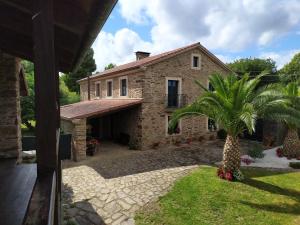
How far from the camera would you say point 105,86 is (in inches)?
989

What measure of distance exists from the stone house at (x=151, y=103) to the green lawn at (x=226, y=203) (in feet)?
23.5

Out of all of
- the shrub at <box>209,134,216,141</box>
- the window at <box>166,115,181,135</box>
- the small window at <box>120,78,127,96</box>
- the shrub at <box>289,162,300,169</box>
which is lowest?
the shrub at <box>289,162,300,169</box>

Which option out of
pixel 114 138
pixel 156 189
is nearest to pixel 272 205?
pixel 156 189

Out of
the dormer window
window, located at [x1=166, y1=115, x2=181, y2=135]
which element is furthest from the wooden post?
the dormer window

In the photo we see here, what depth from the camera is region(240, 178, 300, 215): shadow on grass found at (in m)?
9.77

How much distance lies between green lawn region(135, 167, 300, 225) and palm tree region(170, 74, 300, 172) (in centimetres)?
138

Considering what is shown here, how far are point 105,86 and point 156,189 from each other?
614 inches

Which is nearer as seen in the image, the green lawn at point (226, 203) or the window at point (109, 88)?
the green lawn at point (226, 203)

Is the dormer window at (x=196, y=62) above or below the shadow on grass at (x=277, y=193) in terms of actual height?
above

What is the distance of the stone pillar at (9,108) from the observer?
21.9 feet

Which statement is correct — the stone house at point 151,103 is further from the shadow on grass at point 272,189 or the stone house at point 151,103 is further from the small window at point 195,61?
the shadow on grass at point 272,189

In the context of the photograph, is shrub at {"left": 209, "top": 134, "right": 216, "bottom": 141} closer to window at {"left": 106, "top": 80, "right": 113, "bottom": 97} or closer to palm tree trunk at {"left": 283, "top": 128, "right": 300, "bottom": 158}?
palm tree trunk at {"left": 283, "top": 128, "right": 300, "bottom": 158}

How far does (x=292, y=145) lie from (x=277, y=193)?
7091 mm

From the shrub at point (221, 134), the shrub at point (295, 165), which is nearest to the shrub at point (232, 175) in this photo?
the shrub at point (295, 165)
